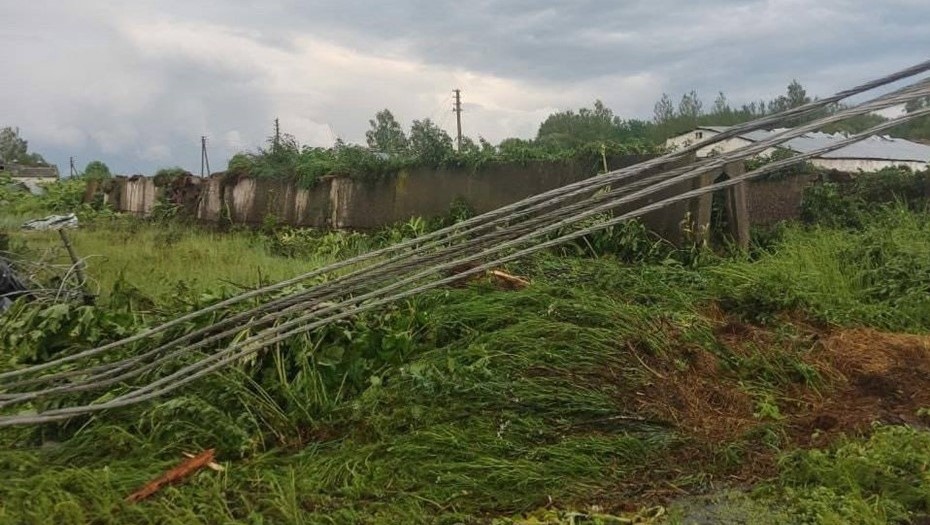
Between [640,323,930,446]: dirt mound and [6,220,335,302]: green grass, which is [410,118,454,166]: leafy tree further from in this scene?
[640,323,930,446]: dirt mound

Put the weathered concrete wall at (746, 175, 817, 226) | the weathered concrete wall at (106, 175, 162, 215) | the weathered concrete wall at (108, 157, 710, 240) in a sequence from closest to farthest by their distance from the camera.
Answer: the weathered concrete wall at (108, 157, 710, 240), the weathered concrete wall at (746, 175, 817, 226), the weathered concrete wall at (106, 175, 162, 215)

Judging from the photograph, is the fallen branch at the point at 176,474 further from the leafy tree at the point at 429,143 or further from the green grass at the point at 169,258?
the leafy tree at the point at 429,143

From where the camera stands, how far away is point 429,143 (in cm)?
964

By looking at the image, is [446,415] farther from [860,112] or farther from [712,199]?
[712,199]

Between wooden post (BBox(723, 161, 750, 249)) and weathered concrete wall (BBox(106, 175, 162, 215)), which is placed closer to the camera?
wooden post (BBox(723, 161, 750, 249))

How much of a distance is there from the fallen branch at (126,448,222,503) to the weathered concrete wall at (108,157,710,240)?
4.87 m

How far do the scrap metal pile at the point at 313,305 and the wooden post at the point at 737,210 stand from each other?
328 cm

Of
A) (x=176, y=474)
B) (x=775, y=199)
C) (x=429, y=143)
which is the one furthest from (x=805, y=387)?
(x=429, y=143)

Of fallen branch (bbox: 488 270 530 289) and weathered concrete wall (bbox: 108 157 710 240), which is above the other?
weathered concrete wall (bbox: 108 157 710 240)

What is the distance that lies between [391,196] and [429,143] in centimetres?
106

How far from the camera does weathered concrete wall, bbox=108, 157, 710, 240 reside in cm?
699

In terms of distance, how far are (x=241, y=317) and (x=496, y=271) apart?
2087mm

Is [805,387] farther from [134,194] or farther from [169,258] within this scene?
[134,194]

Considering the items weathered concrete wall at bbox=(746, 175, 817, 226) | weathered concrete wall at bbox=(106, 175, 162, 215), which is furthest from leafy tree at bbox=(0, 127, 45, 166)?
weathered concrete wall at bbox=(746, 175, 817, 226)
